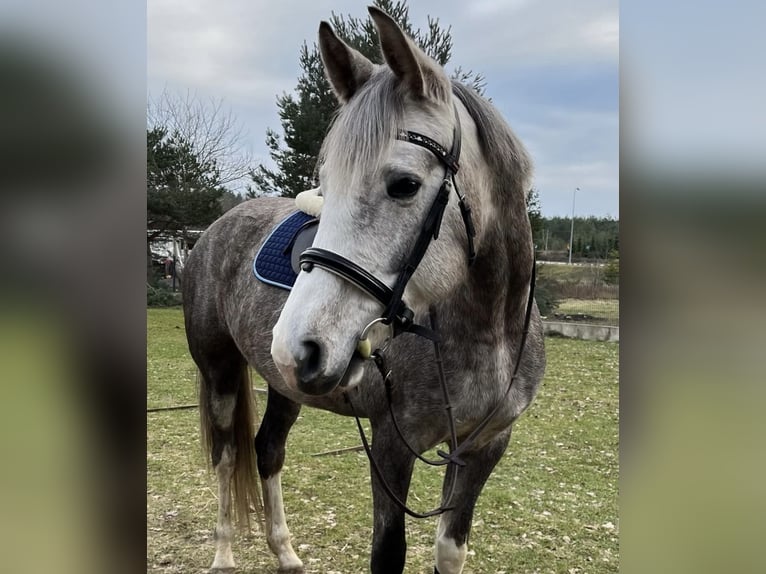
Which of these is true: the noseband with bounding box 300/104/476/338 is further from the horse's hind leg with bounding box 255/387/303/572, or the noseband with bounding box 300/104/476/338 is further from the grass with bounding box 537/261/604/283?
the grass with bounding box 537/261/604/283

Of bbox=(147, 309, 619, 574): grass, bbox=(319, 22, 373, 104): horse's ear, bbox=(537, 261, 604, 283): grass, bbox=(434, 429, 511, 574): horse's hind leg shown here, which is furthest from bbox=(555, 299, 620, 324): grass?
bbox=(319, 22, 373, 104): horse's ear

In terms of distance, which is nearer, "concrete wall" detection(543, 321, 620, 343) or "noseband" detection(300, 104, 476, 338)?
"noseband" detection(300, 104, 476, 338)

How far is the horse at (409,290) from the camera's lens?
4.83 ft

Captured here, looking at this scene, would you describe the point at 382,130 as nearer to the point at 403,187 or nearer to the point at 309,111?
the point at 403,187

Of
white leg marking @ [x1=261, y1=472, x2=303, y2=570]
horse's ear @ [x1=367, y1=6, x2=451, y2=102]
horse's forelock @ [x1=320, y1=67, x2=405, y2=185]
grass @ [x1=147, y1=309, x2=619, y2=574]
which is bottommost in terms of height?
grass @ [x1=147, y1=309, x2=619, y2=574]

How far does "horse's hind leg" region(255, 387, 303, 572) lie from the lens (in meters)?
3.39

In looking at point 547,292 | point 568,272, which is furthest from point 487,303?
point 547,292

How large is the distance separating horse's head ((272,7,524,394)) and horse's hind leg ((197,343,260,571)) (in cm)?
208

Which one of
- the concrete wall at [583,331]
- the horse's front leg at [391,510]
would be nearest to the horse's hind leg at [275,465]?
the horse's front leg at [391,510]

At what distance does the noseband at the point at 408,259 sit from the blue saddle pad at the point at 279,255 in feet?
3.48
